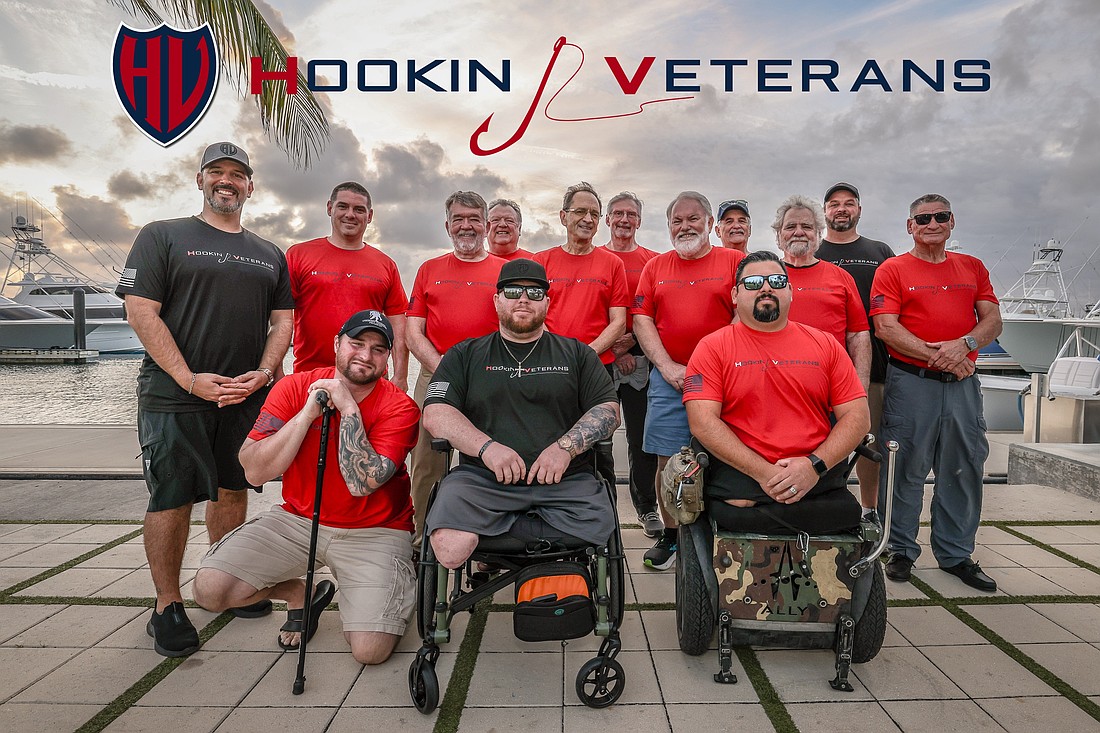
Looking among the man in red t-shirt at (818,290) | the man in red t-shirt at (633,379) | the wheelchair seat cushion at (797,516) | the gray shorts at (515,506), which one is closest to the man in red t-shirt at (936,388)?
the man in red t-shirt at (818,290)

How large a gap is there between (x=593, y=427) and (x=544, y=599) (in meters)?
0.69

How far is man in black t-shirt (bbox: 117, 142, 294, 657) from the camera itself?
2469mm

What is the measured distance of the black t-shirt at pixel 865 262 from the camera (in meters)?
3.44

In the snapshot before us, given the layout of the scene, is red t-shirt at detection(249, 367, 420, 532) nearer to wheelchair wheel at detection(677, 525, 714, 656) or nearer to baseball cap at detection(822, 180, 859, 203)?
wheelchair wheel at detection(677, 525, 714, 656)

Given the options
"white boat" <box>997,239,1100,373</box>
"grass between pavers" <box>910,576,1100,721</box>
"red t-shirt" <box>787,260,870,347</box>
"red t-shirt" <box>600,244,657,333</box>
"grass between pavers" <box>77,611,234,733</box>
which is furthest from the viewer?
"white boat" <box>997,239,1100,373</box>

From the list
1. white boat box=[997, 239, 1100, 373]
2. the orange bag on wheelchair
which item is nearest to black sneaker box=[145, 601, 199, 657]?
the orange bag on wheelchair

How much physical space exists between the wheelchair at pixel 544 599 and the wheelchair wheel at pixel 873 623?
879 millimetres

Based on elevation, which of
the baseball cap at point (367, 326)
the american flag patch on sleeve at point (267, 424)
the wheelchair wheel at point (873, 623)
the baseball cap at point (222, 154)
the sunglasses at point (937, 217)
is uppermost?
the baseball cap at point (222, 154)

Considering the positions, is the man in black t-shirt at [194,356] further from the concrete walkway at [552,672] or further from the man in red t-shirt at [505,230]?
the man in red t-shirt at [505,230]

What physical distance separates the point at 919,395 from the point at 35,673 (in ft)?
12.8

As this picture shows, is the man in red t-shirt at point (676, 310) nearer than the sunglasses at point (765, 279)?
No

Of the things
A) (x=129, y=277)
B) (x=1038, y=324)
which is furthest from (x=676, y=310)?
(x=1038, y=324)

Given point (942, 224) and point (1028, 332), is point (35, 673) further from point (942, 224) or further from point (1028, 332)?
point (1028, 332)

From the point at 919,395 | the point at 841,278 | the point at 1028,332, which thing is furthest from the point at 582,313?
the point at 1028,332
